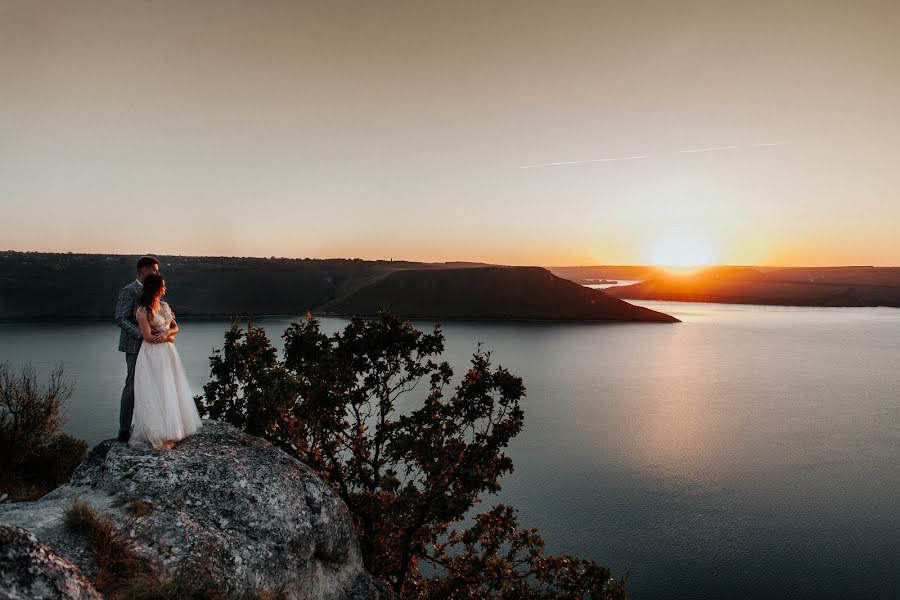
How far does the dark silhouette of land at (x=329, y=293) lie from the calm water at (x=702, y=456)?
53488 millimetres

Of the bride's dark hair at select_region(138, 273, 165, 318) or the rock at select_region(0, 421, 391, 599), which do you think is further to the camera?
the bride's dark hair at select_region(138, 273, 165, 318)

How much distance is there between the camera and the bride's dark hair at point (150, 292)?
31.7 ft

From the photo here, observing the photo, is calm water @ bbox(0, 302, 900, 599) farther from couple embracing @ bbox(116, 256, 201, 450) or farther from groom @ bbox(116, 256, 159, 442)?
groom @ bbox(116, 256, 159, 442)

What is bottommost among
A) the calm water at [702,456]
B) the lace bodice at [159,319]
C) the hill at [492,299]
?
the calm water at [702,456]

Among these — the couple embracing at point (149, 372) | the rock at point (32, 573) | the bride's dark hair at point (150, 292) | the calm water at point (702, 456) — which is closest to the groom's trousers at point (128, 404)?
the couple embracing at point (149, 372)

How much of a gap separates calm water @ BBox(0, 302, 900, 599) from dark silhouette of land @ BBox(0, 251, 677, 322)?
175 ft

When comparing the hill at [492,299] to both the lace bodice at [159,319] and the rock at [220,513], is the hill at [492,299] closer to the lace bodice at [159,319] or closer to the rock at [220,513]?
the rock at [220,513]

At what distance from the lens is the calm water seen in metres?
26.1

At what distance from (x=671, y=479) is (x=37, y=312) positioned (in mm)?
160163

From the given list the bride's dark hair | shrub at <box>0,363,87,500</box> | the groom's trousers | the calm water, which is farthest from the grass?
shrub at <box>0,363,87,500</box>

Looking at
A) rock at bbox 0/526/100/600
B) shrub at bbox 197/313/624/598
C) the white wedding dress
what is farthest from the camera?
shrub at bbox 197/313/624/598

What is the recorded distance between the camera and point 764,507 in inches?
1277

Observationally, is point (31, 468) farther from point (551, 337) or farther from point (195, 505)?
point (551, 337)

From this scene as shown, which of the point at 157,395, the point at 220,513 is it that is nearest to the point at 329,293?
the point at 157,395
